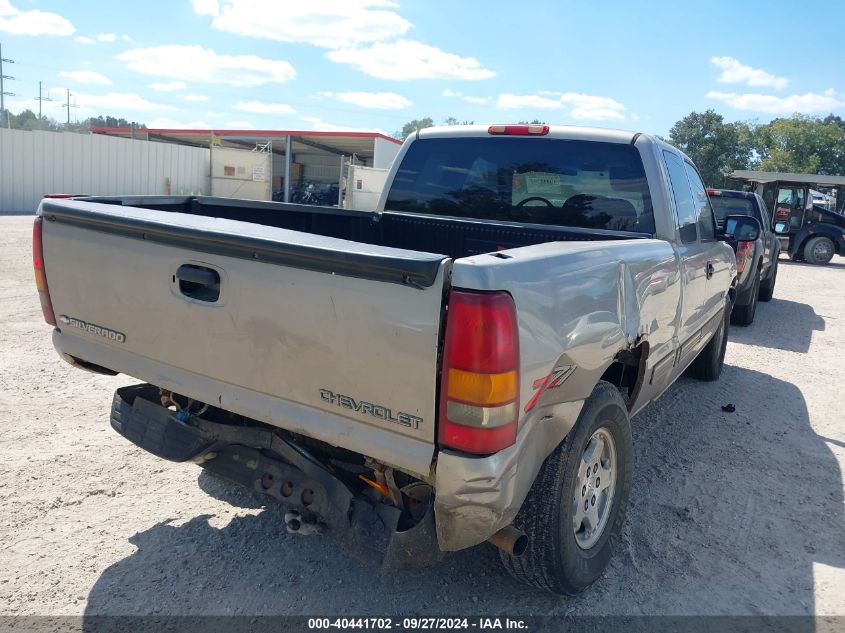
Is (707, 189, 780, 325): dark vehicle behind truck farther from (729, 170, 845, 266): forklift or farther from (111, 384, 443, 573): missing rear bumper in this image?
(729, 170, 845, 266): forklift

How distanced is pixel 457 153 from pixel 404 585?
280 cm

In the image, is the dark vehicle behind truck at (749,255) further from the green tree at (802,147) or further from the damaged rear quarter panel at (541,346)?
the green tree at (802,147)

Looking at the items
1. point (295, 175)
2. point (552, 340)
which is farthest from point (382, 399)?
point (295, 175)

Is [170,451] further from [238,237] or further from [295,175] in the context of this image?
[295,175]

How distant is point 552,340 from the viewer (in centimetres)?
242

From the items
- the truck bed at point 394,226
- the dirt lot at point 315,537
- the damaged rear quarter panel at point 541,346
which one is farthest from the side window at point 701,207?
Result: the damaged rear quarter panel at point 541,346

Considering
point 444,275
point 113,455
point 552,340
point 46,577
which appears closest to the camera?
point 444,275

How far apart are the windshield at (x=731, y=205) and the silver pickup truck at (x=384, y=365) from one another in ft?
25.5

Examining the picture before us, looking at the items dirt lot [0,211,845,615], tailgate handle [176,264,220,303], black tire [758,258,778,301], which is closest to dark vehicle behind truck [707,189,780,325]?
black tire [758,258,778,301]

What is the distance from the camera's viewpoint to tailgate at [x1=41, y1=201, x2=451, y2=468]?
220 cm

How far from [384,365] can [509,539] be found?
915mm

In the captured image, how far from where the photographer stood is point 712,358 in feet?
21.1

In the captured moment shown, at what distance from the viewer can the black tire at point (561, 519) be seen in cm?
271

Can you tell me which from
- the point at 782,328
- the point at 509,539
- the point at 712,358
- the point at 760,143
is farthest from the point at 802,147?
the point at 509,539
